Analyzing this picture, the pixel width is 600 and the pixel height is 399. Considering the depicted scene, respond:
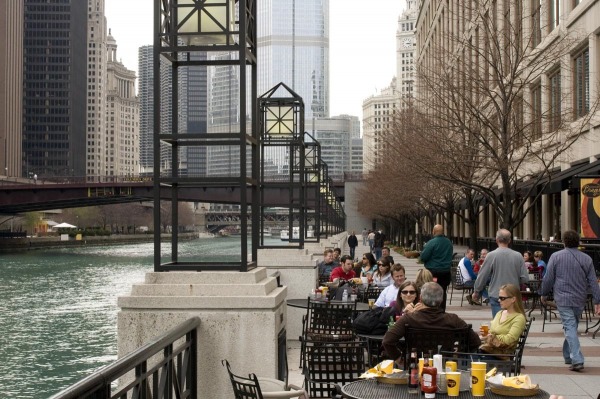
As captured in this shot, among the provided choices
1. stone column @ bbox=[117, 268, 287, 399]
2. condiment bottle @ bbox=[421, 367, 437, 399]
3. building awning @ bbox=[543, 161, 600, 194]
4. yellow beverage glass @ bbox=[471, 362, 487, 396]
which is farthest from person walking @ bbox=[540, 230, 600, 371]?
building awning @ bbox=[543, 161, 600, 194]

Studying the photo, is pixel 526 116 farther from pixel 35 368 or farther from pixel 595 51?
pixel 35 368

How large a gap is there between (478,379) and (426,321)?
6.95ft

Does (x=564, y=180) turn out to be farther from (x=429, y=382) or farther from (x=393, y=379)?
(x=429, y=382)

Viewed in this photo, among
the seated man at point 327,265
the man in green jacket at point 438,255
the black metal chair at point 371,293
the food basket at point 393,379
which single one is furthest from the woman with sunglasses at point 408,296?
the seated man at point 327,265

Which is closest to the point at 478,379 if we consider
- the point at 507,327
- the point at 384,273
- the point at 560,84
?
the point at 507,327

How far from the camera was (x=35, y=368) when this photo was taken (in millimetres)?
22031

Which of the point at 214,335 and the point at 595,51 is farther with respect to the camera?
the point at 595,51

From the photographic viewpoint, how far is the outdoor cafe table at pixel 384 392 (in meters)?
6.48

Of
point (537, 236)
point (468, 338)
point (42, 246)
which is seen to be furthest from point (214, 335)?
point (42, 246)

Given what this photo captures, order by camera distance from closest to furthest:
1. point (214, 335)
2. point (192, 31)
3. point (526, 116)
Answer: point (214, 335), point (192, 31), point (526, 116)

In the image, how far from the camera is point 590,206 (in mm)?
21594

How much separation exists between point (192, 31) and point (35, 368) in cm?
1564

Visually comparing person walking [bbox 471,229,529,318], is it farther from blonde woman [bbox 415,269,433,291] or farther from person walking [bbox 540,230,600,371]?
blonde woman [bbox 415,269,433,291]

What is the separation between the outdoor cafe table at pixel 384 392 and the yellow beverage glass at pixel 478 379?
5cm
